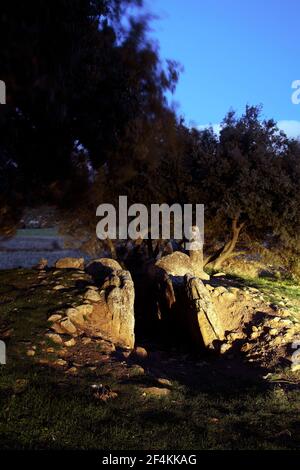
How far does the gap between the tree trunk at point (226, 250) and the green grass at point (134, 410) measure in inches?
360

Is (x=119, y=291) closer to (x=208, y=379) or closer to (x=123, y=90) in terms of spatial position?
(x=208, y=379)

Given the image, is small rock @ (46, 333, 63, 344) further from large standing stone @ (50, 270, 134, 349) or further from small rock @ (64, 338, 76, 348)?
large standing stone @ (50, 270, 134, 349)

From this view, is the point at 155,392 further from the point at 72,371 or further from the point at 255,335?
the point at 255,335

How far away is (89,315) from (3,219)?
7.85ft

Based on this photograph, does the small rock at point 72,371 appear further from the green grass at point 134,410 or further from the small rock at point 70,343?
the small rock at point 70,343

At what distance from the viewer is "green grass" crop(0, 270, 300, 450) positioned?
5.05 meters

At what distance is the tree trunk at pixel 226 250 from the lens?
682 inches

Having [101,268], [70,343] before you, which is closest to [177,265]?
[101,268]

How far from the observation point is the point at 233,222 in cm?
1695

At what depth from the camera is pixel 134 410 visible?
19.6ft

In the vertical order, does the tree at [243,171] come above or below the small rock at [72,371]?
above

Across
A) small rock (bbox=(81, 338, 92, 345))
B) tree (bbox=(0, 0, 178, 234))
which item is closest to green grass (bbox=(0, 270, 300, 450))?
small rock (bbox=(81, 338, 92, 345))

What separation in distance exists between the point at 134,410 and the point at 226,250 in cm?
1269

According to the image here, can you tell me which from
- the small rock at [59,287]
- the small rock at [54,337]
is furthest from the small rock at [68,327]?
the small rock at [59,287]
